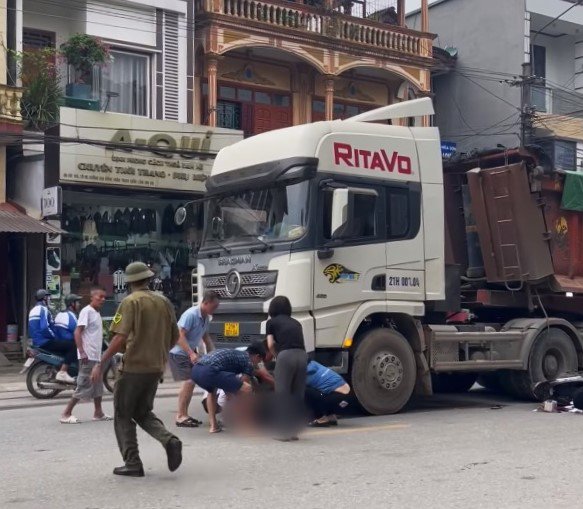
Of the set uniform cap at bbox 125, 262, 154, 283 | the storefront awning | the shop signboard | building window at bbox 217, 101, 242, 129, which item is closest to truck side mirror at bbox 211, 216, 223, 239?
uniform cap at bbox 125, 262, 154, 283

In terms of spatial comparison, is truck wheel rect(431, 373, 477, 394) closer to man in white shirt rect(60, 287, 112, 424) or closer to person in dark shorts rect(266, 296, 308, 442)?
person in dark shorts rect(266, 296, 308, 442)

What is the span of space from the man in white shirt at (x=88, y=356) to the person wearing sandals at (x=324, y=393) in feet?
8.19

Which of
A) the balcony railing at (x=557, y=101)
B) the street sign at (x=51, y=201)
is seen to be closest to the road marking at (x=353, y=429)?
the street sign at (x=51, y=201)

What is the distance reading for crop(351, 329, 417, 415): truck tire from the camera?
36.0 ft

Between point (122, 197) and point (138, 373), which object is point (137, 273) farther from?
point (122, 197)

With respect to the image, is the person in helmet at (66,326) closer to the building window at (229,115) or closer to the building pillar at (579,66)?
the building window at (229,115)

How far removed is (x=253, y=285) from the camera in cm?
1073

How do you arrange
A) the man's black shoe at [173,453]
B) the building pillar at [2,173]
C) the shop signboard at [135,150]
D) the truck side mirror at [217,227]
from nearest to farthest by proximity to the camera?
the man's black shoe at [173,453] < the truck side mirror at [217,227] < the building pillar at [2,173] < the shop signboard at [135,150]

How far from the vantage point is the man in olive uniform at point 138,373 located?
7.62 m

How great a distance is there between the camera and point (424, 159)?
11.7m

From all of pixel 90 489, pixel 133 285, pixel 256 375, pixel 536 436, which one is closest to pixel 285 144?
pixel 256 375

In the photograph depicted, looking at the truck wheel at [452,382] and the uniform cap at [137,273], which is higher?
the uniform cap at [137,273]

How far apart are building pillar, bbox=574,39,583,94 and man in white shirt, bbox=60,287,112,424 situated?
22801 mm

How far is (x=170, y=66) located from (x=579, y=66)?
14764mm
